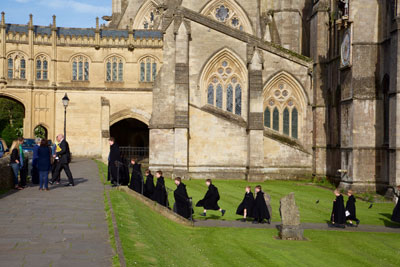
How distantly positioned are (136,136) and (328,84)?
22643 mm

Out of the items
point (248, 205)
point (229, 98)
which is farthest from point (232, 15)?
point (248, 205)

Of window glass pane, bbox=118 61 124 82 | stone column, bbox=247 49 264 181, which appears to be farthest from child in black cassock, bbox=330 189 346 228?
window glass pane, bbox=118 61 124 82

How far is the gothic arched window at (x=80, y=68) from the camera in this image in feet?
134

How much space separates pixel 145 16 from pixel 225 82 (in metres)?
21.3

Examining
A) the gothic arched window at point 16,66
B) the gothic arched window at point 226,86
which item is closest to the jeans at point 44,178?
the gothic arched window at point 226,86

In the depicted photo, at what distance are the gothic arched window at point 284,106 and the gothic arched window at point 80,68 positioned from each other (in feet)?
56.7

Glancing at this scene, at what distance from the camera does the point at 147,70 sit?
1642 inches

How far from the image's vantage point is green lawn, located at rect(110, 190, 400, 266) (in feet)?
32.3

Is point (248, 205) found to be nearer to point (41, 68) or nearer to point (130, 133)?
point (41, 68)

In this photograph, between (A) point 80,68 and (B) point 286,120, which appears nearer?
(B) point 286,120

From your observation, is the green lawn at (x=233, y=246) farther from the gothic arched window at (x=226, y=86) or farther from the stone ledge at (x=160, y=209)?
the gothic arched window at (x=226, y=86)

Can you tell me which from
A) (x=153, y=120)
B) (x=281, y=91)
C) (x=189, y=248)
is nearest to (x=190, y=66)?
(x=153, y=120)

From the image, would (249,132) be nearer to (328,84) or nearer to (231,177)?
(231,177)

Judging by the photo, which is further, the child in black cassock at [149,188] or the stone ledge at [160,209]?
the child in black cassock at [149,188]
